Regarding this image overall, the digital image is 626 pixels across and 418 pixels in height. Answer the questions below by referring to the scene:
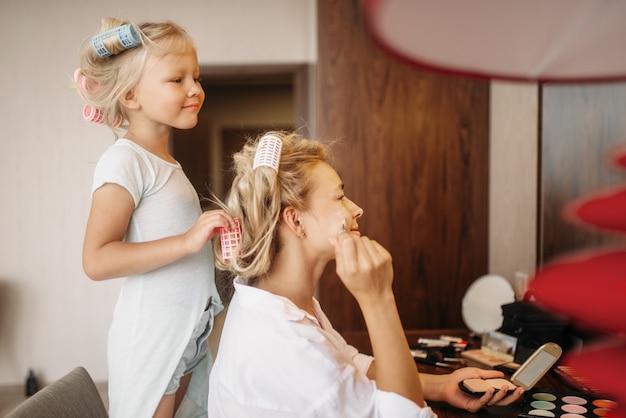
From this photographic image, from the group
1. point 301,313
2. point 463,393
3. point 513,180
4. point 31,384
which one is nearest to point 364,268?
point 301,313

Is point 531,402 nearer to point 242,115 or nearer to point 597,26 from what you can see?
point 597,26

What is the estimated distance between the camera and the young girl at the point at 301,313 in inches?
40.0

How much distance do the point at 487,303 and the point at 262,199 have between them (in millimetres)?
1207

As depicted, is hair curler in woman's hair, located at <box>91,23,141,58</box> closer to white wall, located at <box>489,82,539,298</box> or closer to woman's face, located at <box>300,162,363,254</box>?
woman's face, located at <box>300,162,363,254</box>

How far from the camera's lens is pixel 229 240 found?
49.6 inches

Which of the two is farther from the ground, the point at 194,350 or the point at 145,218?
the point at 145,218

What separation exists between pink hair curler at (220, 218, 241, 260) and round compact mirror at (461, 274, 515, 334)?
3.68 feet

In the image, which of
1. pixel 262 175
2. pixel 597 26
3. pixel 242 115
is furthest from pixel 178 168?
pixel 242 115

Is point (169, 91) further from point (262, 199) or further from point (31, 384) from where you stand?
point (31, 384)

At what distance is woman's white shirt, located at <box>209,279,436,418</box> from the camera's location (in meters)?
1.02

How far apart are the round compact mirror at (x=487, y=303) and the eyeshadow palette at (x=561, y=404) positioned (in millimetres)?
704

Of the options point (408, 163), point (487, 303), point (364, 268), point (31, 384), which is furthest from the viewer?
point (31, 384)

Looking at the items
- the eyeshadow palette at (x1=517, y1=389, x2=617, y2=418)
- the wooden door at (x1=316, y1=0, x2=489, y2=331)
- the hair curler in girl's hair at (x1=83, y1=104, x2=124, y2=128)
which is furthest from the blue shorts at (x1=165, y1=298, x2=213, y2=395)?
the wooden door at (x1=316, y1=0, x2=489, y2=331)

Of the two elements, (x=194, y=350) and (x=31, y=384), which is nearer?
(x=194, y=350)
